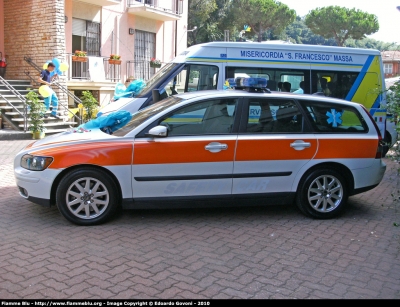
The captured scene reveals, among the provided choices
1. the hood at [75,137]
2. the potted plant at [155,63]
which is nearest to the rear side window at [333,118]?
the hood at [75,137]

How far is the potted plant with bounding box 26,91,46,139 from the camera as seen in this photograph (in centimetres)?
1372

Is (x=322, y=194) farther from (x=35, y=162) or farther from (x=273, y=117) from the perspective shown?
(x=35, y=162)

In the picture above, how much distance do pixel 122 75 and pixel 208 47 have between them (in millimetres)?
12788

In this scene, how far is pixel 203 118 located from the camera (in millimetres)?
5977

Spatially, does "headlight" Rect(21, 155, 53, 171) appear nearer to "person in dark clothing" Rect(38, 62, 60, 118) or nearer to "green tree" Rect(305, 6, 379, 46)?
"person in dark clothing" Rect(38, 62, 60, 118)

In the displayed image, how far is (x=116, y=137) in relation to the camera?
228 inches

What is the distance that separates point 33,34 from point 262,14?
33.6m

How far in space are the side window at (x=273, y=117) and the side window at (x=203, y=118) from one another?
0.26 metres

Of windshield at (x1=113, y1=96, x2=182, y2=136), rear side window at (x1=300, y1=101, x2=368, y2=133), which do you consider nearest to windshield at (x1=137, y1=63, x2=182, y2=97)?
windshield at (x1=113, y1=96, x2=182, y2=136)

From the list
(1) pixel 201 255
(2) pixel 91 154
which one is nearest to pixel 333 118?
(1) pixel 201 255

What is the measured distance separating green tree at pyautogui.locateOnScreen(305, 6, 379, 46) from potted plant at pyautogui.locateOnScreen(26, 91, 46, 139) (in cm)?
4198

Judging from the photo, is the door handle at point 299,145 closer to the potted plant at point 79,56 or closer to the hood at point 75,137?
the hood at point 75,137

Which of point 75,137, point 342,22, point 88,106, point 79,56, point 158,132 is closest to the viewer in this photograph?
point 158,132

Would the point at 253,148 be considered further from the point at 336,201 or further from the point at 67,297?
the point at 67,297
